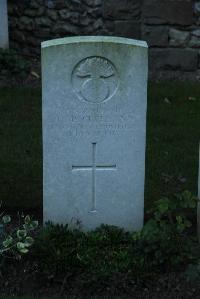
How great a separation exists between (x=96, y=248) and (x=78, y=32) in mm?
6163

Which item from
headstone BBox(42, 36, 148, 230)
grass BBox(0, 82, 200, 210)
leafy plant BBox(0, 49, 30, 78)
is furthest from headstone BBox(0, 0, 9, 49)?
headstone BBox(42, 36, 148, 230)

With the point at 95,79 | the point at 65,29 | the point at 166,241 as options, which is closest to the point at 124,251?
the point at 166,241

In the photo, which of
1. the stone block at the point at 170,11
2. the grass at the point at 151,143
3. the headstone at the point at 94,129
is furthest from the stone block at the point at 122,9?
the headstone at the point at 94,129

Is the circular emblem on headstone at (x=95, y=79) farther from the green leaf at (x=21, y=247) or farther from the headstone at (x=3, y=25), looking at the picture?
the headstone at (x=3, y=25)

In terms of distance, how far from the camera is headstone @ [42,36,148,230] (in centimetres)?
488

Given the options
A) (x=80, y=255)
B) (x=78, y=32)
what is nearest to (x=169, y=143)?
(x=80, y=255)

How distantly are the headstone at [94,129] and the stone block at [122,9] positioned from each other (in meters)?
5.40

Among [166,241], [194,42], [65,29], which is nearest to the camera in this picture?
[166,241]

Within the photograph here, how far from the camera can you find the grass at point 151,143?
6.22 m

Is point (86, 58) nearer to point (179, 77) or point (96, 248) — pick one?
point (96, 248)

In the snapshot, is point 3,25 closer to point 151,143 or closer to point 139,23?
point 139,23

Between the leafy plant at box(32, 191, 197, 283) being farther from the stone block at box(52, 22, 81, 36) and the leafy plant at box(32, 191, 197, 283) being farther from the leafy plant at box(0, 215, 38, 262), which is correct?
the stone block at box(52, 22, 81, 36)

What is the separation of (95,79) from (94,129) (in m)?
0.35

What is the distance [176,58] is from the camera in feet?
33.9
